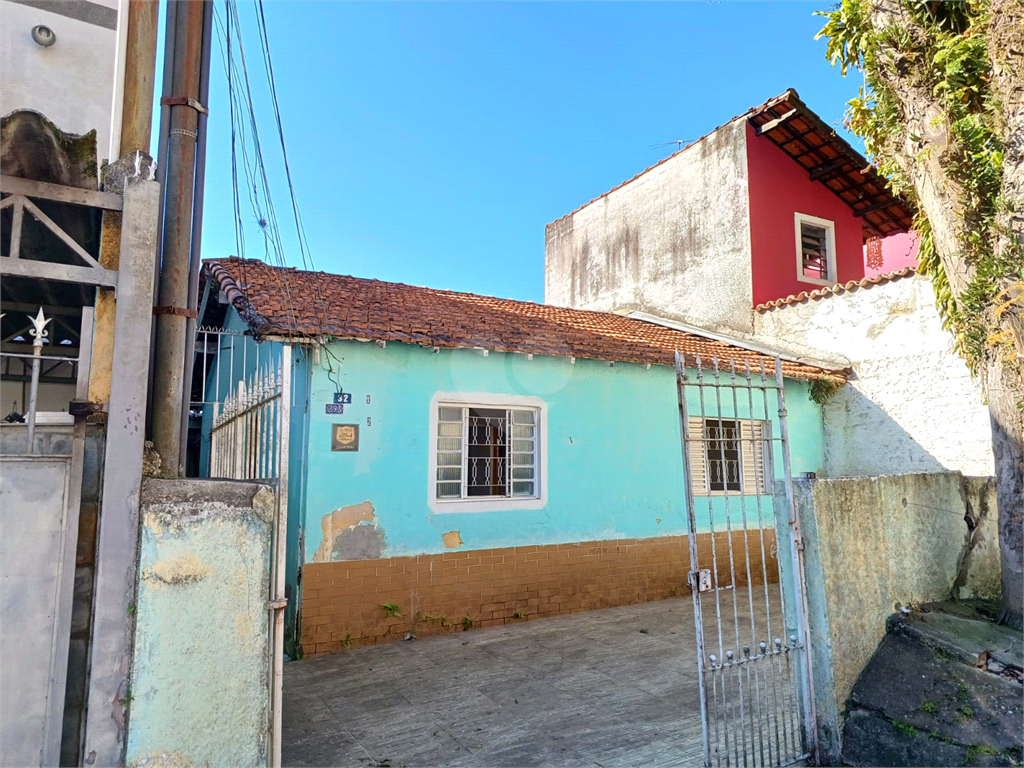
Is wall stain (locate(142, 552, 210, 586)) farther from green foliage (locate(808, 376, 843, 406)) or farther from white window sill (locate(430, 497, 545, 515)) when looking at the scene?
green foliage (locate(808, 376, 843, 406))

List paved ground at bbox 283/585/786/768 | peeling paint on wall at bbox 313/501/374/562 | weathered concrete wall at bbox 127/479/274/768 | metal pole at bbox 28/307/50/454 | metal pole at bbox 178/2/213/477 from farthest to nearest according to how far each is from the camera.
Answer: peeling paint on wall at bbox 313/501/374/562
paved ground at bbox 283/585/786/768
metal pole at bbox 178/2/213/477
weathered concrete wall at bbox 127/479/274/768
metal pole at bbox 28/307/50/454

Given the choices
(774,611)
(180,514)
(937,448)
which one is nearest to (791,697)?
(774,611)

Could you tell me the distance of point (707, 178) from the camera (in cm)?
1234

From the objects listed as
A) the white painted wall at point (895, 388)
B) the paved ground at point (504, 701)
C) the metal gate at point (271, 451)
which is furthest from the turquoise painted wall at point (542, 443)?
the paved ground at point (504, 701)

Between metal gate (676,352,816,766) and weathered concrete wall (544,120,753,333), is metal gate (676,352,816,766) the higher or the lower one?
the lower one

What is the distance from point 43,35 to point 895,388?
1040cm

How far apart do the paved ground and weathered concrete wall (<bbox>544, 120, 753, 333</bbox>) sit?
23.4 feet

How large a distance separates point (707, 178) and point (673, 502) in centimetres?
711

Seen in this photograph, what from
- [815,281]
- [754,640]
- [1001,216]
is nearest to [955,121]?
[1001,216]

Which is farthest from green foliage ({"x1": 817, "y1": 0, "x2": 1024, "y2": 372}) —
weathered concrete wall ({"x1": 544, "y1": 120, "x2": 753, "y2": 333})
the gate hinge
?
weathered concrete wall ({"x1": 544, "y1": 120, "x2": 753, "y2": 333})

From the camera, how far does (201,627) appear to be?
9.94 feet

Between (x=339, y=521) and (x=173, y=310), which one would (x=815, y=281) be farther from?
(x=173, y=310)

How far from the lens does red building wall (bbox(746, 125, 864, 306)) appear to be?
11516 millimetres

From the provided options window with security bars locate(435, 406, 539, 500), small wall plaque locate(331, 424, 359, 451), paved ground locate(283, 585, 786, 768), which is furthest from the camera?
window with security bars locate(435, 406, 539, 500)
